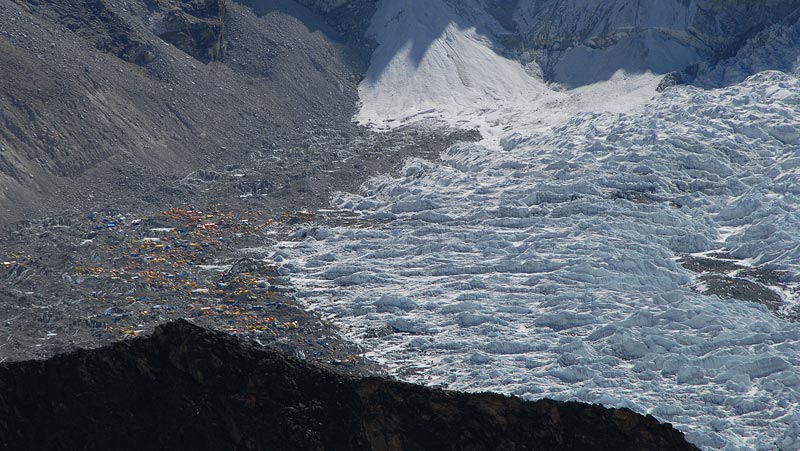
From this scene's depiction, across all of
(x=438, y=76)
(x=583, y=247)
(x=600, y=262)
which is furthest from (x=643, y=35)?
(x=600, y=262)

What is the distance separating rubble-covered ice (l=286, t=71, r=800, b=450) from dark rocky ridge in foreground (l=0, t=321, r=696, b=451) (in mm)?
22110

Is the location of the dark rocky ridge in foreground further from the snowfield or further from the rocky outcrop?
the rocky outcrop

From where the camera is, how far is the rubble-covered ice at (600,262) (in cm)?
4441

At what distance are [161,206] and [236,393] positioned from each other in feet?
125

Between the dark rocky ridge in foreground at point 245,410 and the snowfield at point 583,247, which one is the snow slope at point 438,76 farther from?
the dark rocky ridge in foreground at point 245,410

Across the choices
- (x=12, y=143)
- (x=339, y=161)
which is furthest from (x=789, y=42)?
(x=12, y=143)

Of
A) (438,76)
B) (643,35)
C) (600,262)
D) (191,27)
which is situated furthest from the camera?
(643,35)

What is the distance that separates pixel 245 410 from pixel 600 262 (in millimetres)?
33701

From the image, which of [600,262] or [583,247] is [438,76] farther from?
[600,262]

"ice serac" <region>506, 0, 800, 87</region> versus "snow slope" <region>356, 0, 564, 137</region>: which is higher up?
"ice serac" <region>506, 0, 800, 87</region>

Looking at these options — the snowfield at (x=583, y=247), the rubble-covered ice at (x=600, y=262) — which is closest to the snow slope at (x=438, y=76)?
the snowfield at (x=583, y=247)

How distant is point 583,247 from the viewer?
53812 mm

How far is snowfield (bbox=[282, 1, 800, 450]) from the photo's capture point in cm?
4459

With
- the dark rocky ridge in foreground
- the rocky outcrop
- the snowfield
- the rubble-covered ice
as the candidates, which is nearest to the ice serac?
the snowfield
